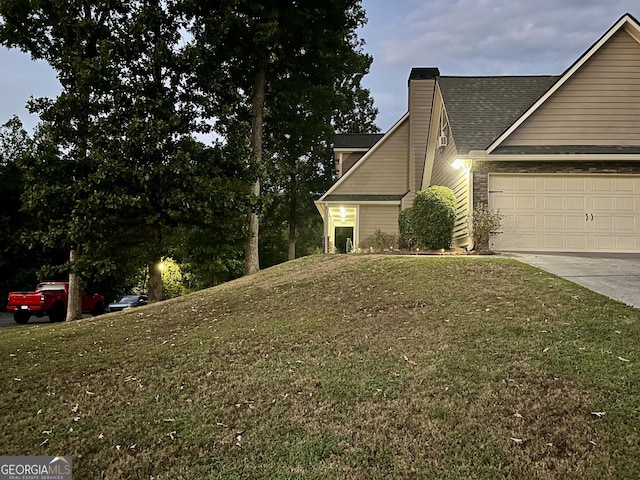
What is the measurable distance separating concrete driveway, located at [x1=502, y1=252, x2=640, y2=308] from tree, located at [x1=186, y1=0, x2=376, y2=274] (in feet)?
26.1

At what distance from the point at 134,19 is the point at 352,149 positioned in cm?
1154

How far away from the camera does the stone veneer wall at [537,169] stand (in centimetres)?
1182

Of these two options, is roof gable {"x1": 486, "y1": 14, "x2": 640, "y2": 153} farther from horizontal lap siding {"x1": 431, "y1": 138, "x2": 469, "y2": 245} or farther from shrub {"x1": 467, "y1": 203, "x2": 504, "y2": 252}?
shrub {"x1": 467, "y1": 203, "x2": 504, "y2": 252}

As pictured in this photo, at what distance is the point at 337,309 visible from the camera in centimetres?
746

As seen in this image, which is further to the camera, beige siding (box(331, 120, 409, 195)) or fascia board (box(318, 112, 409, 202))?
beige siding (box(331, 120, 409, 195))

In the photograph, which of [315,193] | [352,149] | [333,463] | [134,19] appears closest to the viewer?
[333,463]

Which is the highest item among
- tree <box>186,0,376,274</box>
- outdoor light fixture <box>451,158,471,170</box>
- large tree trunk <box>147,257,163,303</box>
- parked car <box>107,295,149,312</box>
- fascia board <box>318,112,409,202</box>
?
tree <box>186,0,376,274</box>

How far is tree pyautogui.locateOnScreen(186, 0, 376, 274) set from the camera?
14.5 m

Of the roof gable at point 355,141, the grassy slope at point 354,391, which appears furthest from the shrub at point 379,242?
the grassy slope at point 354,391

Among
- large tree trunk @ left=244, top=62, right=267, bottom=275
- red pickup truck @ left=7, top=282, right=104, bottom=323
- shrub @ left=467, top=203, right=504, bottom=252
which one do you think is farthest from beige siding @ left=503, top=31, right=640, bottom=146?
red pickup truck @ left=7, top=282, right=104, bottom=323

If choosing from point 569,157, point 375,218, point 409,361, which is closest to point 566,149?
point 569,157

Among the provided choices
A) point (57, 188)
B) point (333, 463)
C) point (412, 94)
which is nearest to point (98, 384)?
point (333, 463)

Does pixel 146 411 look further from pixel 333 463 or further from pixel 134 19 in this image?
pixel 134 19

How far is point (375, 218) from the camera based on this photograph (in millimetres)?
18234
